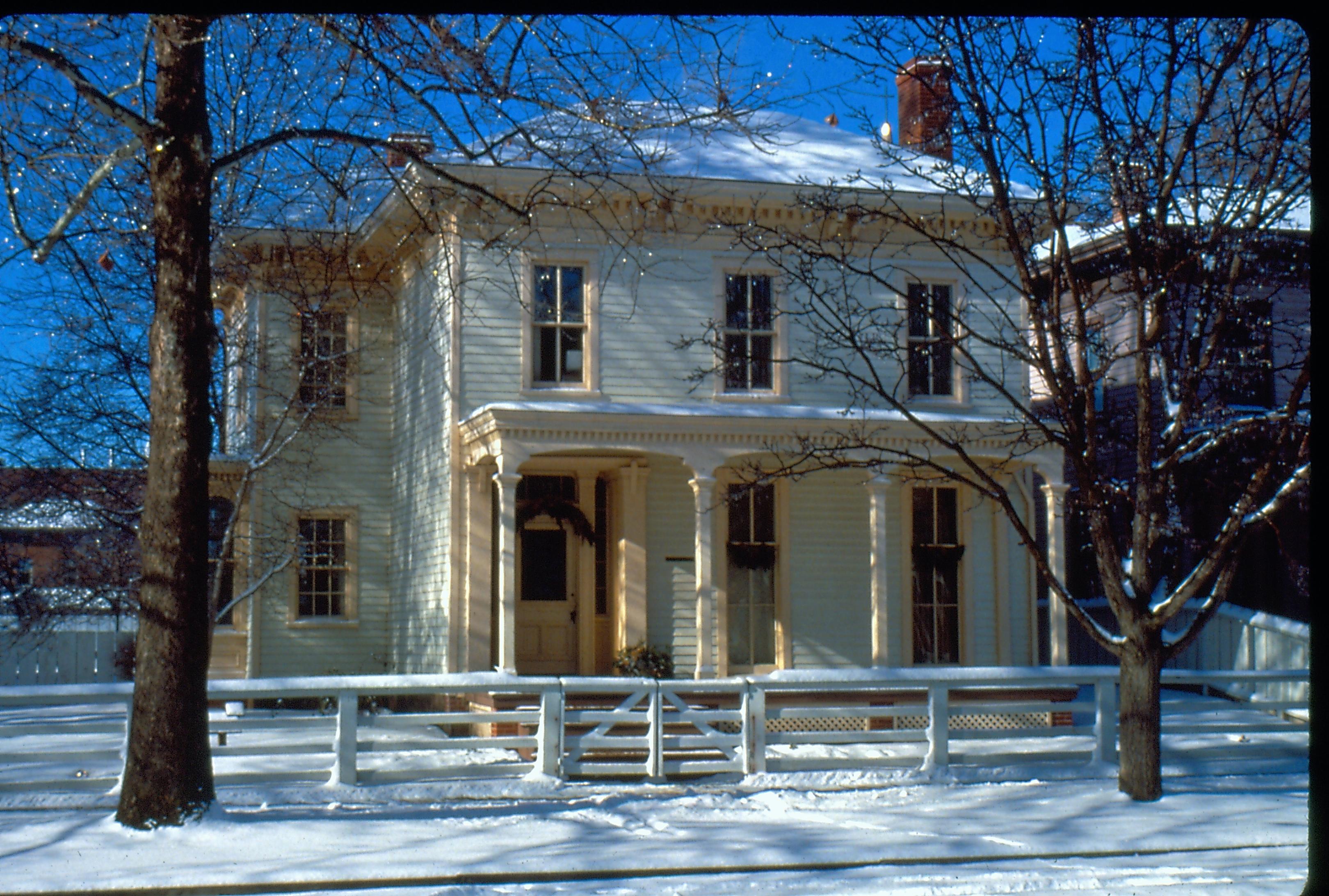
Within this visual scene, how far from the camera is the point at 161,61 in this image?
29.3 feet

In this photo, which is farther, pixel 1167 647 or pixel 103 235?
pixel 103 235

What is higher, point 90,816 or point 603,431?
point 603,431

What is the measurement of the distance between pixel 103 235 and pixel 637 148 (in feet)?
18.3

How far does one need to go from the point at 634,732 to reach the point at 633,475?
336cm

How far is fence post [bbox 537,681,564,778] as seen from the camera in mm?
11086

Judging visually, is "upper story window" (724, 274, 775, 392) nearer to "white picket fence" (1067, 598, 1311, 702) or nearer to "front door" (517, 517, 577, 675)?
"front door" (517, 517, 577, 675)

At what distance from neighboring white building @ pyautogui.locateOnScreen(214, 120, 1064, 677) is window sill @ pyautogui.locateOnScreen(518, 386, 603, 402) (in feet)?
0.11

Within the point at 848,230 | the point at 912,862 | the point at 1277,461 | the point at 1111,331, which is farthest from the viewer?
the point at 1111,331

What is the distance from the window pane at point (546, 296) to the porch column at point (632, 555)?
2.05 meters

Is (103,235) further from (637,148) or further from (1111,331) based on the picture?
(1111,331)

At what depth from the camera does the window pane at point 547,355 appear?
16.5 metres

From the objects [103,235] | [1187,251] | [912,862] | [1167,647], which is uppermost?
[103,235]

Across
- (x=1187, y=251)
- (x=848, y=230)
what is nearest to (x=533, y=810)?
(x=1187, y=251)

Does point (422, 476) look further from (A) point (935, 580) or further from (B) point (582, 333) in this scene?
(A) point (935, 580)
